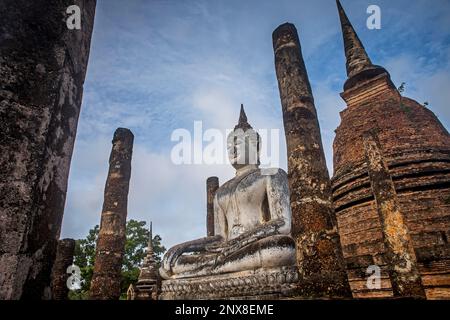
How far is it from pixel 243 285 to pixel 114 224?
4.97 meters

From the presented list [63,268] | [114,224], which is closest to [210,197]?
[114,224]

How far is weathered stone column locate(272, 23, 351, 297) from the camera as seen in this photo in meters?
3.08

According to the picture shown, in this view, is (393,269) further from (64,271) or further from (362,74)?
(362,74)

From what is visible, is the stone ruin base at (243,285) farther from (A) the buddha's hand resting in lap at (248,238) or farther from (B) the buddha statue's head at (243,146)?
(B) the buddha statue's head at (243,146)

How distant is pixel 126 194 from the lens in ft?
27.3

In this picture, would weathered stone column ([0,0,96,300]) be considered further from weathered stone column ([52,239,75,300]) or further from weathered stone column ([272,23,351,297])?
weathered stone column ([52,239,75,300])

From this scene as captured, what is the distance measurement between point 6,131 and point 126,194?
7.24m

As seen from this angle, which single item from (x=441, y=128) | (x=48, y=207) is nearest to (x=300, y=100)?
(x=48, y=207)

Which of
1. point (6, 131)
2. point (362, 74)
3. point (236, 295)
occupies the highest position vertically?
point (362, 74)

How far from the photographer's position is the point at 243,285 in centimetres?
397

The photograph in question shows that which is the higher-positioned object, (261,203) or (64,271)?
(261,203)

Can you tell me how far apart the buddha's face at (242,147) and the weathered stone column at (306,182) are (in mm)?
2028

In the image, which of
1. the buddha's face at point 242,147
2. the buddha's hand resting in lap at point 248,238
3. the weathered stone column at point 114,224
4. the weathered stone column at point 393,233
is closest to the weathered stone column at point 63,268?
the weathered stone column at point 114,224

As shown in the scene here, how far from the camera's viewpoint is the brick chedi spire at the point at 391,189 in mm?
5930
